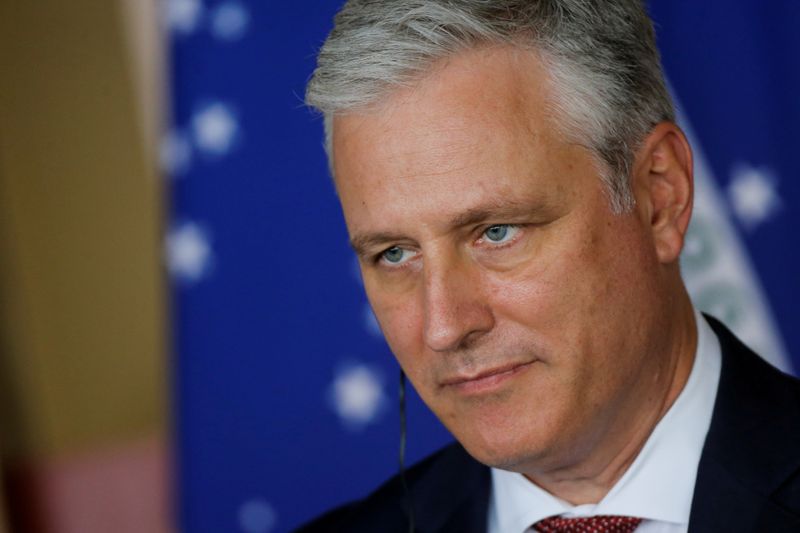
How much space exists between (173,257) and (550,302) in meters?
1.46

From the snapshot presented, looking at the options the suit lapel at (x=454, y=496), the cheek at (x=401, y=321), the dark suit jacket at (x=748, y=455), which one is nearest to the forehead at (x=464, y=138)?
the cheek at (x=401, y=321)

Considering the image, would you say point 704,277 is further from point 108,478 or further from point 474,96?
point 108,478

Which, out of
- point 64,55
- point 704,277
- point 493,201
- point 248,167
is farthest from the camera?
point 64,55

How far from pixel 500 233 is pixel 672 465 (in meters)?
0.47

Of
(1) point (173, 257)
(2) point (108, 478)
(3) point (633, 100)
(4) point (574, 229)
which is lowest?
(2) point (108, 478)

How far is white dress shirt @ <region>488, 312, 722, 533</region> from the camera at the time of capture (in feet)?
5.58

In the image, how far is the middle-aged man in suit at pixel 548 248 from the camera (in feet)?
5.22

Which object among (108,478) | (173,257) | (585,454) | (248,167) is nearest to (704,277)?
(585,454)

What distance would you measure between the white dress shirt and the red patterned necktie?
0.4 inches

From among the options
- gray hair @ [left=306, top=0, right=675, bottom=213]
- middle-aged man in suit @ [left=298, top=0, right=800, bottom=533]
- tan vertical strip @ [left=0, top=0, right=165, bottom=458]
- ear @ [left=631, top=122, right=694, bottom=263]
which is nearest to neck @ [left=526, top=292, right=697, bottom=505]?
middle-aged man in suit @ [left=298, top=0, right=800, bottom=533]

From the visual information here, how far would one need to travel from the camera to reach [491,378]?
1633 millimetres

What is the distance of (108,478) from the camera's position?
3748mm

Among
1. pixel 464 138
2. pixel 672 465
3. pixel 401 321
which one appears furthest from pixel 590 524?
pixel 464 138

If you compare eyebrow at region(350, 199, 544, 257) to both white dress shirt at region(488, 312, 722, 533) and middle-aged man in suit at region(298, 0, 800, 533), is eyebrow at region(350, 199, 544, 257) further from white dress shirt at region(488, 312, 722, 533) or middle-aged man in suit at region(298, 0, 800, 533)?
white dress shirt at region(488, 312, 722, 533)
